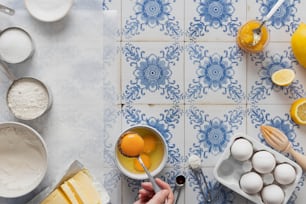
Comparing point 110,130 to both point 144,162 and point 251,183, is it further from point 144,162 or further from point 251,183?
point 251,183

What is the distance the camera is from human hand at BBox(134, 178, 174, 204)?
1.17 metres

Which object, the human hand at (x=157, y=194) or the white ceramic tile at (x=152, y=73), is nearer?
the human hand at (x=157, y=194)

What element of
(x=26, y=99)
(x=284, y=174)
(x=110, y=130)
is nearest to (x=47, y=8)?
(x=26, y=99)

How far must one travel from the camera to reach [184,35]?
1.28 metres

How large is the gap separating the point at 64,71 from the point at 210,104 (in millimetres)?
371

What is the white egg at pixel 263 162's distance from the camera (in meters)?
1.19

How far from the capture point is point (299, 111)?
4.17 feet

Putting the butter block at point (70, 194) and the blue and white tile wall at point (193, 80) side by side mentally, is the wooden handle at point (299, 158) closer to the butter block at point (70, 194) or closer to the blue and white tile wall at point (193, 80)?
the blue and white tile wall at point (193, 80)

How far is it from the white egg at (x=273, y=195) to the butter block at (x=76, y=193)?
0.39 m

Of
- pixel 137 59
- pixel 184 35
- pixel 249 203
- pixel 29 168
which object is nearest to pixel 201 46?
pixel 184 35

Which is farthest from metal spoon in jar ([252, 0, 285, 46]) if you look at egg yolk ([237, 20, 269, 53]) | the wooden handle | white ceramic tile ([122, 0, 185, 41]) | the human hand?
the human hand

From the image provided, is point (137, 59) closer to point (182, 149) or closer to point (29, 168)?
point (182, 149)

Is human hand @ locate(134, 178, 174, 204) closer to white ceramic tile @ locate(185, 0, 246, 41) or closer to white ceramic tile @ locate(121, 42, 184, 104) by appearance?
white ceramic tile @ locate(121, 42, 184, 104)

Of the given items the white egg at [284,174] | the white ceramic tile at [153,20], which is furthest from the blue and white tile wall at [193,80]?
the white egg at [284,174]
